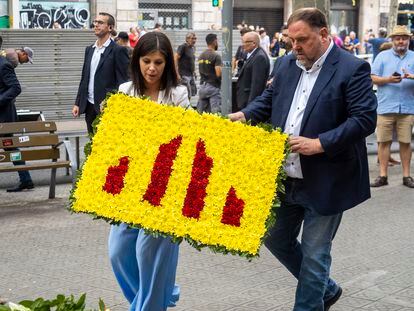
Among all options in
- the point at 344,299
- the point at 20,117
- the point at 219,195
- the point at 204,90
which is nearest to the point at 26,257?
the point at 344,299

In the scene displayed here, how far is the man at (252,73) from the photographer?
39.3 ft

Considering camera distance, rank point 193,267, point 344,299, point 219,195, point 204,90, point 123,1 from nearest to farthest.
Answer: point 219,195, point 344,299, point 193,267, point 204,90, point 123,1

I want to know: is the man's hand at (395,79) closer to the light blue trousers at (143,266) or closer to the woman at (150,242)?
the woman at (150,242)

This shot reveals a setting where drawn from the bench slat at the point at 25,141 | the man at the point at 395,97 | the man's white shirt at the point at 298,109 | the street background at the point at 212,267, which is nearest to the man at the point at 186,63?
Result: the man at the point at 395,97

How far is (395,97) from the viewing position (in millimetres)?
11336

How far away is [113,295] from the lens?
626 centimetres

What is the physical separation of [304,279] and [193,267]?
2.23 m

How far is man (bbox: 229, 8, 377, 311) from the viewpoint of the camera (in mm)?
4801

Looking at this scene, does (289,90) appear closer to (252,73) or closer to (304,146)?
(304,146)

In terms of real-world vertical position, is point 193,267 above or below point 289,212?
below

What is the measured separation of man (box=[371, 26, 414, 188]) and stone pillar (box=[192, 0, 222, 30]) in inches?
871

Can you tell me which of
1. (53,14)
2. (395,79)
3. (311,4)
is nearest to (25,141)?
(395,79)

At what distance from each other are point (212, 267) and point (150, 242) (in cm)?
227

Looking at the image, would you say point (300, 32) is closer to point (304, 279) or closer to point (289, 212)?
point (289, 212)
